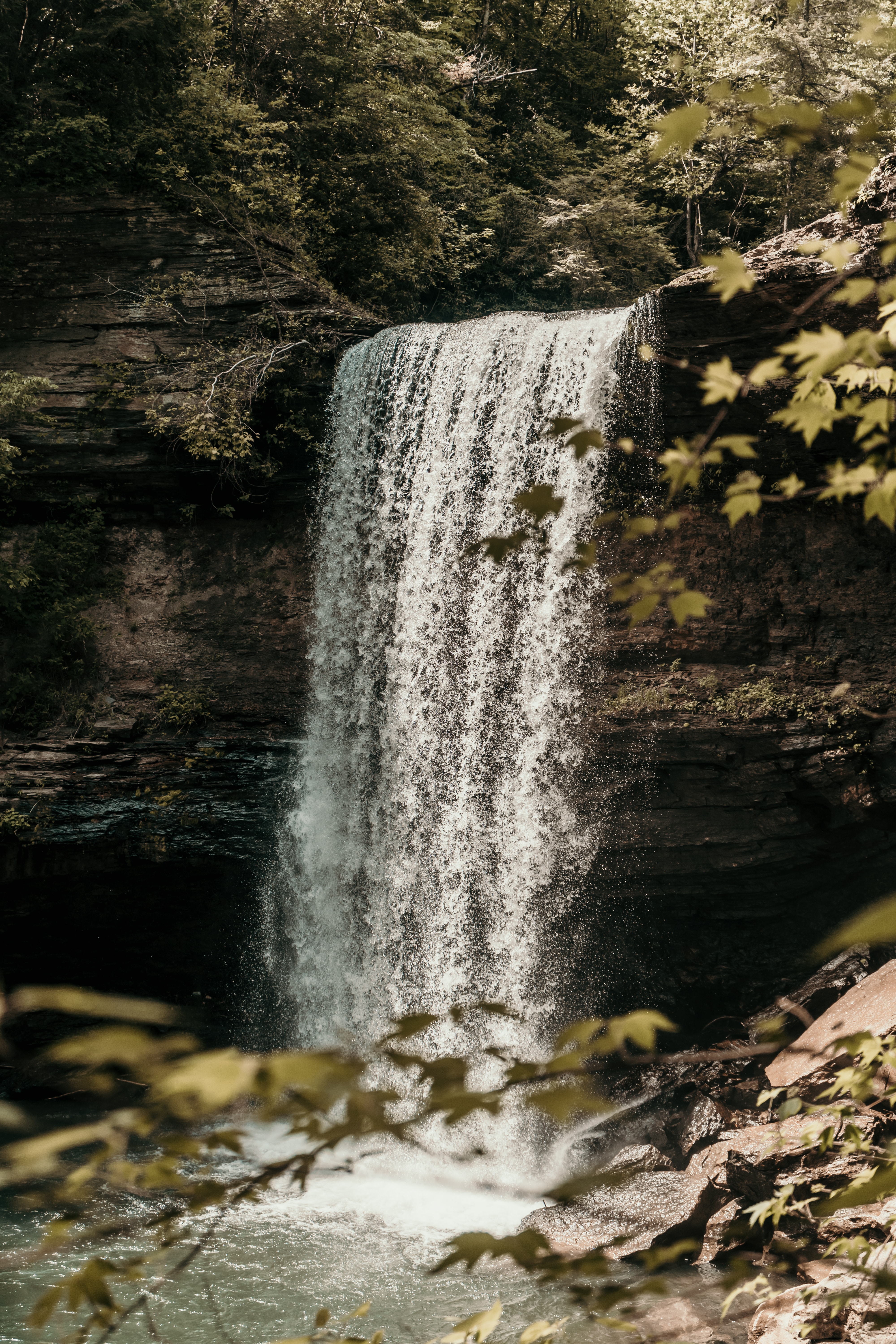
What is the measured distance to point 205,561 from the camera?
504 inches

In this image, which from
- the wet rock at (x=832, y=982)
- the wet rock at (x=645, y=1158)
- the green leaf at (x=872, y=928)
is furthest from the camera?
the wet rock at (x=832, y=982)

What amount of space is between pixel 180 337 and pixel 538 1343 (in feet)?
40.2

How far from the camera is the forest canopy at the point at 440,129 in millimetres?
12797

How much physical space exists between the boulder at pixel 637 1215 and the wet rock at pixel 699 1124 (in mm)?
725

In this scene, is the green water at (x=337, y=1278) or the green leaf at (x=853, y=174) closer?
the green leaf at (x=853, y=174)

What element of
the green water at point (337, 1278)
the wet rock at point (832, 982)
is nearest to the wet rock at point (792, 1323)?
the green water at point (337, 1278)

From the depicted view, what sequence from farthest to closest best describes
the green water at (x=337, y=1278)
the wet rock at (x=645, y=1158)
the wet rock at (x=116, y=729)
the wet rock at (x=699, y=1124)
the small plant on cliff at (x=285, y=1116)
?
the wet rock at (x=116, y=729) → the wet rock at (x=699, y=1124) → the wet rock at (x=645, y=1158) → the green water at (x=337, y=1278) → the small plant on cliff at (x=285, y=1116)

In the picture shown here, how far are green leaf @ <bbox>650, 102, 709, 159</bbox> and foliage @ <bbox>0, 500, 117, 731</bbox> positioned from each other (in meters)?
11.2

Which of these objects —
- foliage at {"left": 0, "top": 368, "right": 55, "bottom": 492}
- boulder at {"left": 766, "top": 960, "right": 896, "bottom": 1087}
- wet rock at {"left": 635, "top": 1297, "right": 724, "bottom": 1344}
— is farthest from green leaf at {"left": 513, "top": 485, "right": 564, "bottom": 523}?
foliage at {"left": 0, "top": 368, "right": 55, "bottom": 492}

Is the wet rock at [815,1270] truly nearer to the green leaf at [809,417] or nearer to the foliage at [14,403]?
the green leaf at [809,417]

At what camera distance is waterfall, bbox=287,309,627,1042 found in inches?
411

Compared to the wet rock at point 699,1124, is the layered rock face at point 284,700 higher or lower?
higher

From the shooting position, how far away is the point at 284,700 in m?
12.2

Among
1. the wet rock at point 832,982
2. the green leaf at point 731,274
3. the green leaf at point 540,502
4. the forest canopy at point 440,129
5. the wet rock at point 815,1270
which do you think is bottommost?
the wet rock at point 815,1270
